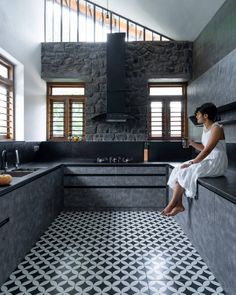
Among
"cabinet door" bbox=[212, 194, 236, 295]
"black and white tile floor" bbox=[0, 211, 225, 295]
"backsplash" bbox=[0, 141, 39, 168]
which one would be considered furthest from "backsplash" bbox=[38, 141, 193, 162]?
"cabinet door" bbox=[212, 194, 236, 295]

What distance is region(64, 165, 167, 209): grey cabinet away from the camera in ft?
13.2

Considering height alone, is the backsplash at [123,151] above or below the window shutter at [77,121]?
below

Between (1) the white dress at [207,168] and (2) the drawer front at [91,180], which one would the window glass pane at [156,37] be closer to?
(2) the drawer front at [91,180]

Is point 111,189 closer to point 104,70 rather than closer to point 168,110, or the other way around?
point 168,110

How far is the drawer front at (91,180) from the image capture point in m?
4.02

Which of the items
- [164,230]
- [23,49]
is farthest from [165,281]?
[23,49]

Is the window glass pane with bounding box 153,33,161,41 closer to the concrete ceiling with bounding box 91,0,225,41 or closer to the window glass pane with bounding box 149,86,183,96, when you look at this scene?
the concrete ceiling with bounding box 91,0,225,41

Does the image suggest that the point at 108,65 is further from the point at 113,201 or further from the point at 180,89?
the point at 113,201

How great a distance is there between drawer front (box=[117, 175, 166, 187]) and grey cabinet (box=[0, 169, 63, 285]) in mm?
1030

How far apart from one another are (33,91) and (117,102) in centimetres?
139

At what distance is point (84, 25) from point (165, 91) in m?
1.94

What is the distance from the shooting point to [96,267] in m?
2.30

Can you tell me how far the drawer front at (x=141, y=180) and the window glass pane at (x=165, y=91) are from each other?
1816 mm

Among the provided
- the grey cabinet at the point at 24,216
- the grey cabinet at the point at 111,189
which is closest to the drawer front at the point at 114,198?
the grey cabinet at the point at 111,189
